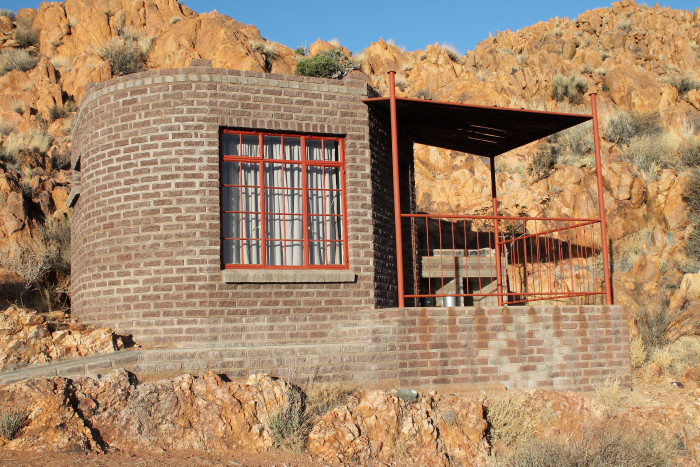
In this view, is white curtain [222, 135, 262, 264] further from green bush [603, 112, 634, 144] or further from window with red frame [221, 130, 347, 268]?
green bush [603, 112, 634, 144]

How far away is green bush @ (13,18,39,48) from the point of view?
28312 mm

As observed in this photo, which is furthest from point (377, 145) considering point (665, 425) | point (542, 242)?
point (542, 242)

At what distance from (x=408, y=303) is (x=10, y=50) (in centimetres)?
2178

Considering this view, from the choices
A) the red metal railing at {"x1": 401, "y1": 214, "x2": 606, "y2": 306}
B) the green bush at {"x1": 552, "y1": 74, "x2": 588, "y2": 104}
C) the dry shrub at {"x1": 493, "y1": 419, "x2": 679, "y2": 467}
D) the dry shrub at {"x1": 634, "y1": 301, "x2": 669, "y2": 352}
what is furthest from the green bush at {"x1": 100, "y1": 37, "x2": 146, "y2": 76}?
the dry shrub at {"x1": 493, "y1": 419, "x2": 679, "y2": 467}

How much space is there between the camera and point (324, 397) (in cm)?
791

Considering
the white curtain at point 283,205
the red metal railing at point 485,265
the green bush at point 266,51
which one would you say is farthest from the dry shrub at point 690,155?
the green bush at point 266,51

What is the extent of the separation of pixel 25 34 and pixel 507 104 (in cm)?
1943

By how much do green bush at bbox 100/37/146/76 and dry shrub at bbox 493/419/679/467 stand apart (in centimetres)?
2262

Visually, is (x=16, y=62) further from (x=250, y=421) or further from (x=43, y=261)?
(x=250, y=421)

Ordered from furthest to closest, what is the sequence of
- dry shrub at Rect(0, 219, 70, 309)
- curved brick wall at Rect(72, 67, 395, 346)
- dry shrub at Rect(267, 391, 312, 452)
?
dry shrub at Rect(0, 219, 70, 309) < curved brick wall at Rect(72, 67, 395, 346) < dry shrub at Rect(267, 391, 312, 452)

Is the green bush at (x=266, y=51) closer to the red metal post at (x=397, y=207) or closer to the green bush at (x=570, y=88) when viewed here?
the green bush at (x=570, y=88)

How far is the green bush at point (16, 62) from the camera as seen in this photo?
83.5ft

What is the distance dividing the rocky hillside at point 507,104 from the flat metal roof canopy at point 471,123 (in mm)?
4065

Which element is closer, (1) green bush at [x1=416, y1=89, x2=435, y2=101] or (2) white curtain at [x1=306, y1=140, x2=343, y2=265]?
(2) white curtain at [x1=306, y1=140, x2=343, y2=265]
